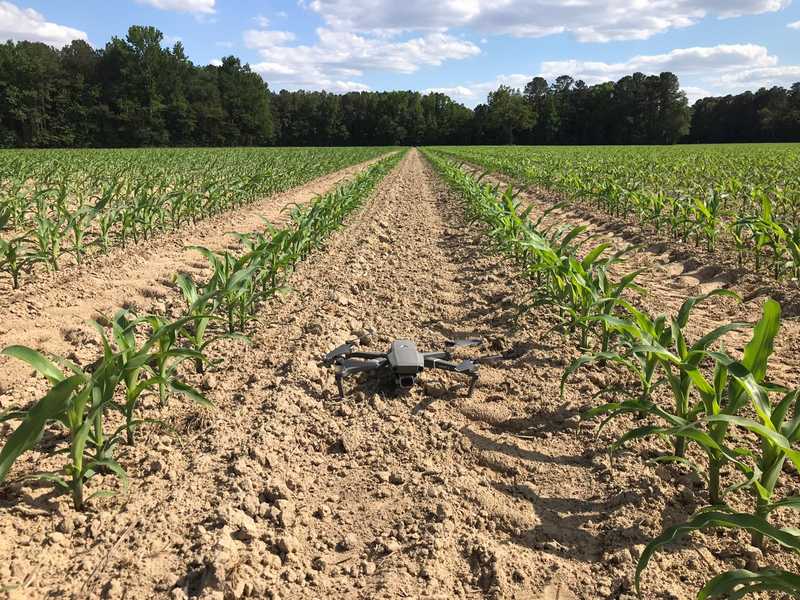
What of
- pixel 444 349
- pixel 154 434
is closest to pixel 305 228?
pixel 444 349

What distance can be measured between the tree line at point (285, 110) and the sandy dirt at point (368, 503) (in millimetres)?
59233

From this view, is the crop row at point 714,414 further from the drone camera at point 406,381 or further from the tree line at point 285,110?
the tree line at point 285,110

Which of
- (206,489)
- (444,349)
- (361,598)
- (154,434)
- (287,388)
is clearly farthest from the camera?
(444,349)

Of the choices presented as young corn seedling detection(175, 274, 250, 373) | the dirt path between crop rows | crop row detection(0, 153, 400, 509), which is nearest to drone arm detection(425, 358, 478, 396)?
young corn seedling detection(175, 274, 250, 373)

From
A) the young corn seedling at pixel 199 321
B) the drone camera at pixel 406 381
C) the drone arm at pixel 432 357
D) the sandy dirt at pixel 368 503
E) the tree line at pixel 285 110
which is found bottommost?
the sandy dirt at pixel 368 503

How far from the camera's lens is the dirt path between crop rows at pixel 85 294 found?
3371 mm

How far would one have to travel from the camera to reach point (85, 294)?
13.8 ft

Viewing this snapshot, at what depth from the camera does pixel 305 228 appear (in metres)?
5.01

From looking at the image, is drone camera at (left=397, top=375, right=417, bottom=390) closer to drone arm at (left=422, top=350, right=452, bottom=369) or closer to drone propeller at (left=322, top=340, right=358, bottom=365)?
drone arm at (left=422, top=350, right=452, bottom=369)

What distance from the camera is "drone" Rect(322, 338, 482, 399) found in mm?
2797

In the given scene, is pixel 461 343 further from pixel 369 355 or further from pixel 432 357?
pixel 369 355

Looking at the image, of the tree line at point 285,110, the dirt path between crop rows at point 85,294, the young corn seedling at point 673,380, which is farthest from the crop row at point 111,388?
the tree line at point 285,110

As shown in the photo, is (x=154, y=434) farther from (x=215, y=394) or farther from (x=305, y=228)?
(x=305, y=228)

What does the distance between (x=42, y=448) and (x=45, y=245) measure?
10.2 feet
